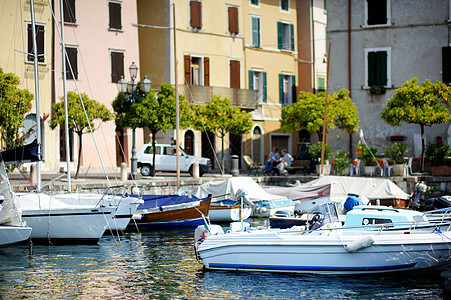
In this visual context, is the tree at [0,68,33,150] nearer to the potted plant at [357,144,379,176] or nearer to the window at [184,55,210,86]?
the window at [184,55,210,86]

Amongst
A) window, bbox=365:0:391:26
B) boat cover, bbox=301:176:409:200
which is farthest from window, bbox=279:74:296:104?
boat cover, bbox=301:176:409:200

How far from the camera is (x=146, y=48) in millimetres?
43875

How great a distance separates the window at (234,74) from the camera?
4550 cm

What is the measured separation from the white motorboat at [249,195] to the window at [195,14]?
52.7 ft

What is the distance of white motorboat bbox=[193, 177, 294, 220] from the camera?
28719 millimetres

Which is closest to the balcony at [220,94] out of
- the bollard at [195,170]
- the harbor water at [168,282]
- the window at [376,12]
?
the bollard at [195,170]

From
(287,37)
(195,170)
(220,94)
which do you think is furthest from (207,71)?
Result: (195,170)

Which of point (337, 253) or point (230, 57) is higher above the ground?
point (230, 57)

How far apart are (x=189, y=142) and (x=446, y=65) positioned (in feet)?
47.7

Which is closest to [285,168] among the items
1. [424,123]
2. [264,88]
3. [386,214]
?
[424,123]

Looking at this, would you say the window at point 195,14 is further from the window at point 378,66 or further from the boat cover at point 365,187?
the boat cover at point 365,187

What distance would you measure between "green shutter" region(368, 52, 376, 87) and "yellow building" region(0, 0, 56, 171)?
15.9 m

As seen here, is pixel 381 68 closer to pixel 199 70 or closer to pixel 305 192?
pixel 305 192

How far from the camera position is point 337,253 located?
630 inches
